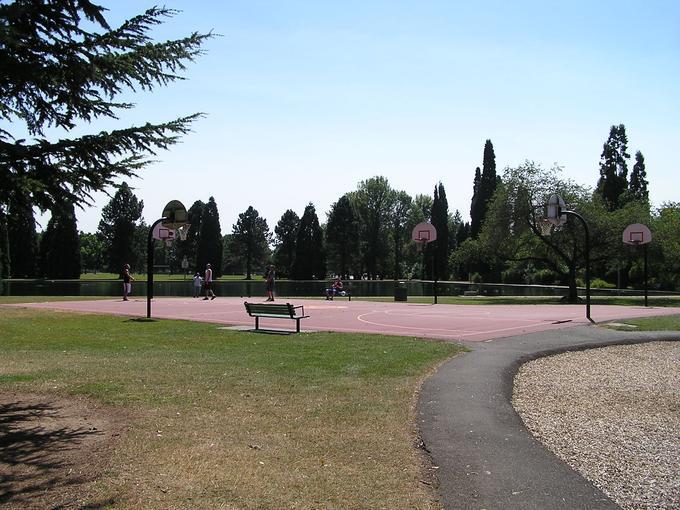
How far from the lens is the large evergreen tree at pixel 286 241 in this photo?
96.4m

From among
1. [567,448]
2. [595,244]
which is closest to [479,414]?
[567,448]

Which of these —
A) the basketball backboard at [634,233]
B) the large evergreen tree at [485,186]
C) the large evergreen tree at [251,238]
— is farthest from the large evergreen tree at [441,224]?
the basketball backboard at [634,233]

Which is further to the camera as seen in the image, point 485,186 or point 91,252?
point 91,252

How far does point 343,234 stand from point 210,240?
19.9m

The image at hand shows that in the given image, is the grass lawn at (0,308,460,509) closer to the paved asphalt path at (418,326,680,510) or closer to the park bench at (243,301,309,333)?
the paved asphalt path at (418,326,680,510)

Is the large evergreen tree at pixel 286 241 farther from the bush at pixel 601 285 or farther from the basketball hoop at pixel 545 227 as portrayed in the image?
the basketball hoop at pixel 545 227

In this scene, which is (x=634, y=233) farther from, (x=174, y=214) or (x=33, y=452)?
(x=33, y=452)

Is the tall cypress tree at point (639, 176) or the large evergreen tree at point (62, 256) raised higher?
the tall cypress tree at point (639, 176)

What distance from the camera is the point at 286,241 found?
9944 cm

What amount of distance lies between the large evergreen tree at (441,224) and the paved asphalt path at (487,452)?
8512 centimetres

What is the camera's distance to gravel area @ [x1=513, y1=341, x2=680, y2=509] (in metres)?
5.41

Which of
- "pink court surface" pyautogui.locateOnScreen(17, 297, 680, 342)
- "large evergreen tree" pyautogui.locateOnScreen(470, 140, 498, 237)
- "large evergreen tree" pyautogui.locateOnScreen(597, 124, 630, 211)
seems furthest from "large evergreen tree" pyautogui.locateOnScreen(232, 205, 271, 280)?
"pink court surface" pyautogui.locateOnScreen(17, 297, 680, 342)

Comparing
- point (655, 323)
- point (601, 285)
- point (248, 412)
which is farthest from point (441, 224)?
point (248, 412)

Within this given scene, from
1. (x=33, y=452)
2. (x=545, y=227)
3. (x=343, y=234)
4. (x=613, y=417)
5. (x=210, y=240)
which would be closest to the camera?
(x=33, y=452)
